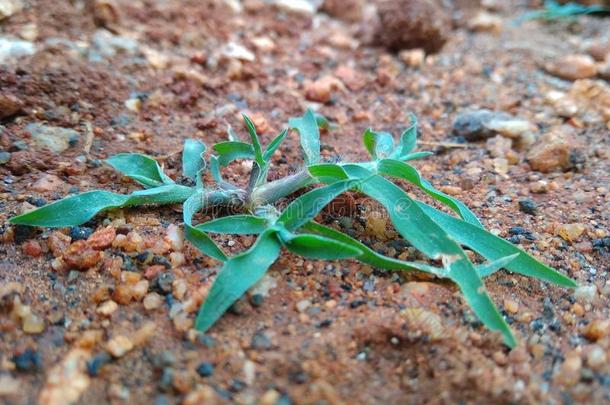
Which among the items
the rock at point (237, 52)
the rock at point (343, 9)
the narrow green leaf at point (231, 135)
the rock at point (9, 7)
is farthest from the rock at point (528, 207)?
the rock at point (9, 7)

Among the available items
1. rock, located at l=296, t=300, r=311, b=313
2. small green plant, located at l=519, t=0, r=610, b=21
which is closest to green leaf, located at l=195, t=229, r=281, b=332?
rock, located at l=296, t=300, r=311, b=313

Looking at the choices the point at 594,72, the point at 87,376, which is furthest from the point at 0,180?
the point at 594,72

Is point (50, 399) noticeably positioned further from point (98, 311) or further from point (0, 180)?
point (0, 180)

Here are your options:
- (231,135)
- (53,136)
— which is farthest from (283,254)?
(53,136)

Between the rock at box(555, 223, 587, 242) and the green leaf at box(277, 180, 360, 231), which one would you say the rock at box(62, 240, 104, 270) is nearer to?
the green leaf at box(277, 180, 360, 231)

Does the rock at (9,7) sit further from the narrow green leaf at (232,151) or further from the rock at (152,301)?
the rock at (152,301)
